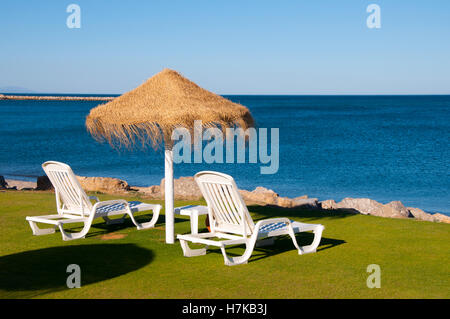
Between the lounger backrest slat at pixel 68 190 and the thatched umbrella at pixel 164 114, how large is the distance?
27.8 inches

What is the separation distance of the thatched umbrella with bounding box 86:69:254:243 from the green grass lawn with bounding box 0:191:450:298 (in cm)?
102

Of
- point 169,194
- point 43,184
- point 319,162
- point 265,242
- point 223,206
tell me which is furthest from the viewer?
point 319,162

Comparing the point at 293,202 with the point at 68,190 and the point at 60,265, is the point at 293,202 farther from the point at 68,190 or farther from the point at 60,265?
the point at 60,265

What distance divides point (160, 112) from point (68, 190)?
1.98m

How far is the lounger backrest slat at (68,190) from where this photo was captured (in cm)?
722

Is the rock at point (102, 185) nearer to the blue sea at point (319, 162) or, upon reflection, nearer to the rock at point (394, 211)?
the blue sea at point (319, 162)

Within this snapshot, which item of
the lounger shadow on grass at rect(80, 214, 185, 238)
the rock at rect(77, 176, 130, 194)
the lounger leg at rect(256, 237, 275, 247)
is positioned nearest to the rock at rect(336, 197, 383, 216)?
the lounger shadow on grass at rect(80, 214, 185, 238)

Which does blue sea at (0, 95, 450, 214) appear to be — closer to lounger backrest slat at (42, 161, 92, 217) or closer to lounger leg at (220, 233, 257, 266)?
lounger backrest slat at (42, 161, 92, 217)

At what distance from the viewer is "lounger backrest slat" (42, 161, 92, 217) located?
23.7ft

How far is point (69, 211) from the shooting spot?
24.8 ft

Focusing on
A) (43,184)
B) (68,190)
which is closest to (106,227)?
(68,190)

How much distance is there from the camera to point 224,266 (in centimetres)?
584

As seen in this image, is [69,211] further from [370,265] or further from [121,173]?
[121,173]
